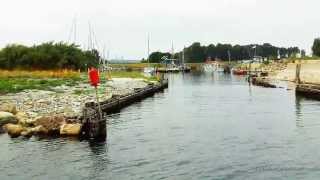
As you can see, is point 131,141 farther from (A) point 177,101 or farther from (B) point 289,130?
(A) point 177,101

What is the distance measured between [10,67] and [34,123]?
7949 centimetres

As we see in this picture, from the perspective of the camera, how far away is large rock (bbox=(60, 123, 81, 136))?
1547 inches

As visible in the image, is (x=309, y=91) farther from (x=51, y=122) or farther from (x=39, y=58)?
(x=39, y=58)

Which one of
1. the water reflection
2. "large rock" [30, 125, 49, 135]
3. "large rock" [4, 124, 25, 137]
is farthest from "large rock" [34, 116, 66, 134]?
the water reflection

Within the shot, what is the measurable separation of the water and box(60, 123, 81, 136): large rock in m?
1.12

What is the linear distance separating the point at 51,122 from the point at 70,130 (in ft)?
A: 7.80

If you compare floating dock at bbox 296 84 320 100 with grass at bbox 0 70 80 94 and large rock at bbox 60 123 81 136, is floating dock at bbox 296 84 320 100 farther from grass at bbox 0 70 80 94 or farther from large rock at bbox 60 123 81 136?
large rock at bbox 60 123 81 136

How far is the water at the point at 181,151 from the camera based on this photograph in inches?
1148

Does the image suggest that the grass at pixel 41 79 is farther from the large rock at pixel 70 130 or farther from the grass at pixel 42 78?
the large rock at pixel 70 130

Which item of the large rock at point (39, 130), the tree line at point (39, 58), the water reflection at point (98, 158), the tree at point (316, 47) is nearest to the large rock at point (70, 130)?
the large rock at point (39, 130)

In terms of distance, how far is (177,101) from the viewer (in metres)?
75.6

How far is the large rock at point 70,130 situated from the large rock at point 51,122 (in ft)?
2.25

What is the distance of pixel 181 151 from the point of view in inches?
1371

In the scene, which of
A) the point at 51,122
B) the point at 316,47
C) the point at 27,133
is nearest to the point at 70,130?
the point at 51,122
